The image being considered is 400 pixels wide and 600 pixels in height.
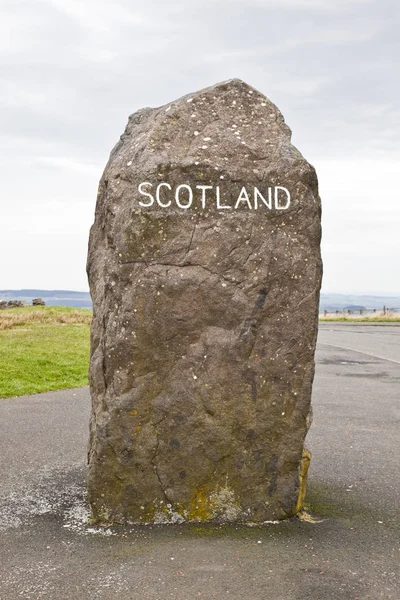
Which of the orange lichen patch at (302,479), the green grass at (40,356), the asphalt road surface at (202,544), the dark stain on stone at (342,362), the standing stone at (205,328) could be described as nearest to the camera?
the asphalt road surface at (202,544)

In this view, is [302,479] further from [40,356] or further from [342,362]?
[342,362]

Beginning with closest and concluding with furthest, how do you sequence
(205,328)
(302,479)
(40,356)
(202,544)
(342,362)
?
1. (202,544)
2. (205,328)
3. (302,479)
4. (40,356)
5. (342,362)

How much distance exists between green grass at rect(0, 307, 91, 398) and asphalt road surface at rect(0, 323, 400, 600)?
4.41 metres

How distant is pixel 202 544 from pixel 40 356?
10618mm

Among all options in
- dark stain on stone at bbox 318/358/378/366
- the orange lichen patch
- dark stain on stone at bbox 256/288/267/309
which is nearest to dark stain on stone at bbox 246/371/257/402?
dark stain on stone at bbox 256/288/267/309

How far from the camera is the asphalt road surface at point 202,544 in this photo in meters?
4.09

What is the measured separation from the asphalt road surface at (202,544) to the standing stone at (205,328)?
350 mm

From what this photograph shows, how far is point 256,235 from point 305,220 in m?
0.42

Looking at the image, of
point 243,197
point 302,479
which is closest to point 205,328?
point 243,197

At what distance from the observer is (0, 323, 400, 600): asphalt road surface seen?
4094 millimetres

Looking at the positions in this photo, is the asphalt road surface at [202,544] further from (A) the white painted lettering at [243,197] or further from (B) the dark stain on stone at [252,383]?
(A) the white painted lettering at [243,197]

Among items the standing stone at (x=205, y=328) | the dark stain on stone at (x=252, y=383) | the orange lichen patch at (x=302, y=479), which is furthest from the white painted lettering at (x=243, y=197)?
the orange lichen patch at (x=302, y=479)

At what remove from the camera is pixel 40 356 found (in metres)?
14.7

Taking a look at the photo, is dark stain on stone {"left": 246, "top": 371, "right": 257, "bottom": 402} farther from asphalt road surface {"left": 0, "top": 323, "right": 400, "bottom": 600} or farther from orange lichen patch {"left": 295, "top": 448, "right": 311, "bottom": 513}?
asphalt road surface {"left": 0, "top": 323, "right": 400, "bottom": 600}
